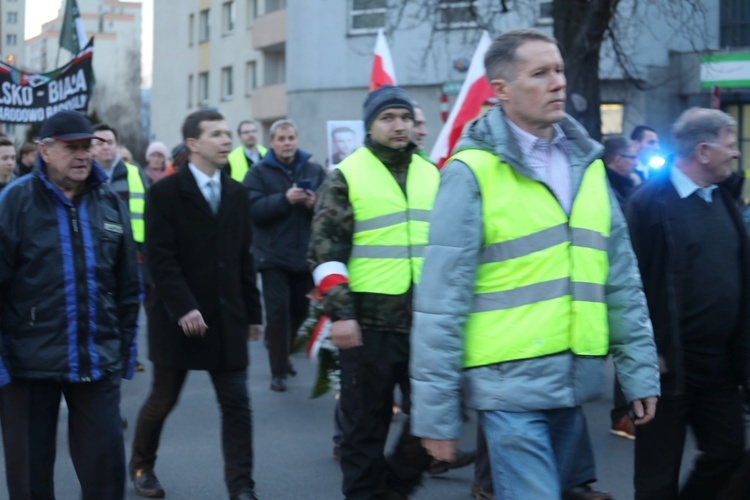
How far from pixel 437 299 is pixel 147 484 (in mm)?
3605

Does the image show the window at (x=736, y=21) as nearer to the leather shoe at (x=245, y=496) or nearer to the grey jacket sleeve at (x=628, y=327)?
the leather shoe at (x=245, y=496)

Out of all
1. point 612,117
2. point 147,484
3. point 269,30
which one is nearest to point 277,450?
point 147,484

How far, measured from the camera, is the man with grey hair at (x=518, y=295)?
3828 millimetres

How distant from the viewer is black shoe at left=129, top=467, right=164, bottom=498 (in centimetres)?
696

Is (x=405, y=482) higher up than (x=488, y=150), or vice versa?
(x=488, y=150)

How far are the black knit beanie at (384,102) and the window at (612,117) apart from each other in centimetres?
2554

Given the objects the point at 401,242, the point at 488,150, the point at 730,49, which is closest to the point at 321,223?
the point at 401,242

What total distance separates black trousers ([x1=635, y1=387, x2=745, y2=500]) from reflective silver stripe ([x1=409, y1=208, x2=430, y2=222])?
1.37 meters

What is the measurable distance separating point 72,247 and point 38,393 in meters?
0.63

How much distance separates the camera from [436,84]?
33.4 m

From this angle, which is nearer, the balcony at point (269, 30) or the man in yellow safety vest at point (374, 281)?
the man in yellow safety vest at point (374, 281)

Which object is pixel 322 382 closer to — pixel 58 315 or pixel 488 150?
pixel 58 315

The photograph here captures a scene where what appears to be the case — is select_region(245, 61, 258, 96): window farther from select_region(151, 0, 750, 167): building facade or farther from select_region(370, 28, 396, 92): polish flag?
select_region(370, 28, 396, 92): polish flag

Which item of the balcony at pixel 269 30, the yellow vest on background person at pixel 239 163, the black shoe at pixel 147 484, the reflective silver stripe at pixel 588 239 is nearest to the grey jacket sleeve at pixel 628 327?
the reflective silver stripe at pixel 588 239
